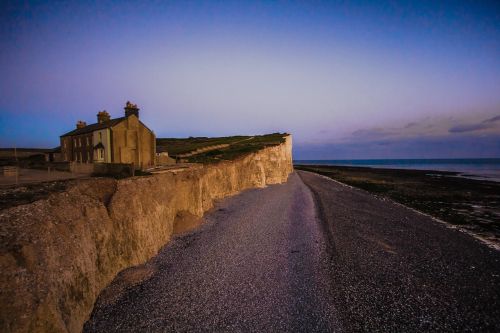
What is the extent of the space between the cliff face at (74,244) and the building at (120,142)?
55.8 feet

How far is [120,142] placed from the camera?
103ft

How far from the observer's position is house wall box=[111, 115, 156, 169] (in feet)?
102

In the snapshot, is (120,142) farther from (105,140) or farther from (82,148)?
(82,148)

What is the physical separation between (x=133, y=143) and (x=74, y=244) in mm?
26519

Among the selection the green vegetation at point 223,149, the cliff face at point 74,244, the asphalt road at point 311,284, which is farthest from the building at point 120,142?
the asphalt road at point 311,284

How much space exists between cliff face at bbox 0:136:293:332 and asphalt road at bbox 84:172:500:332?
1120 millimetres

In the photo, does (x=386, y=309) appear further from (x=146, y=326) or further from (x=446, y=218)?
(x=446, y=218)

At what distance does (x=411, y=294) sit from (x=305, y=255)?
5352 millimetres

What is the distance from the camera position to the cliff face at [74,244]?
616 cm

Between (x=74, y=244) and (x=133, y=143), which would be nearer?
(x=74, y=244)

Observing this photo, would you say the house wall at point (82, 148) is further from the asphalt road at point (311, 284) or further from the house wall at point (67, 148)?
the asphalt road at point (311, 284)

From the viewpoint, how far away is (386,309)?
980 cm

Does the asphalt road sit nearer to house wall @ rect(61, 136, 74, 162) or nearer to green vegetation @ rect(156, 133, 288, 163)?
green vegetation @ rect(156, 133, 288, 163)

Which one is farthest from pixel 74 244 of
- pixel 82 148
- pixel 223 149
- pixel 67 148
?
pixel 223 149
